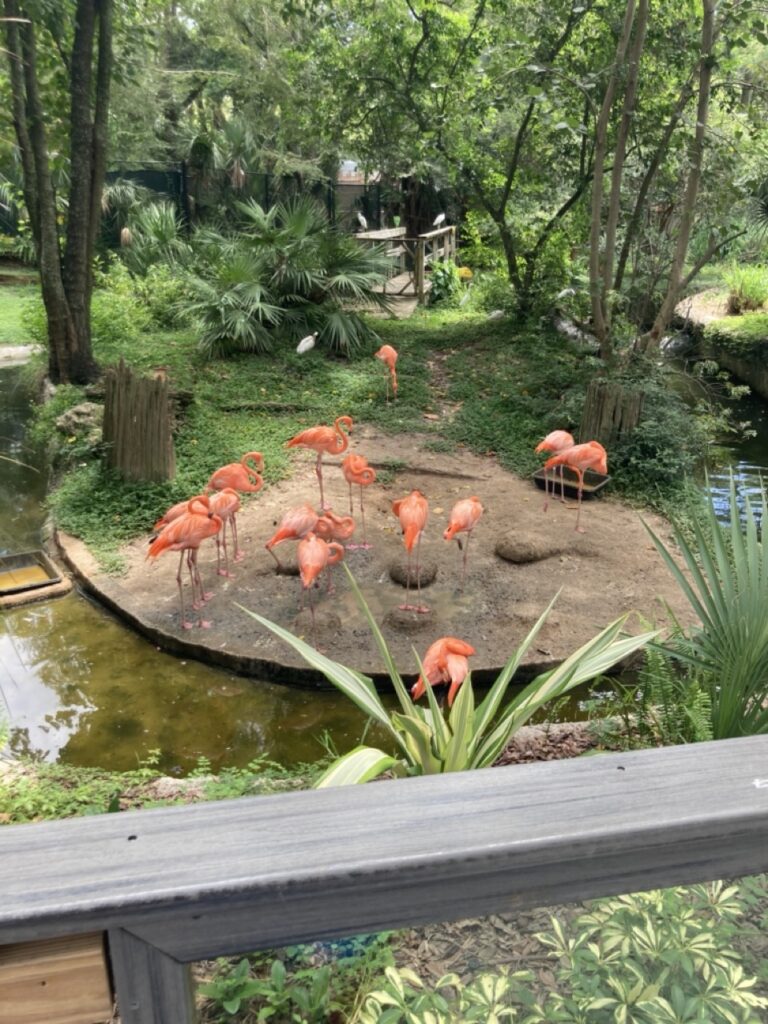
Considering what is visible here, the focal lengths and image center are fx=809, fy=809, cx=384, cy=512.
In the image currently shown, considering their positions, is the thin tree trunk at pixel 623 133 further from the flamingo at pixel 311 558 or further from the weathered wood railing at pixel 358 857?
the weathered wood railing at pixel 358 857

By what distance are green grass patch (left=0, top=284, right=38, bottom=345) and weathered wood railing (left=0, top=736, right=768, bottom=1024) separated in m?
10.5

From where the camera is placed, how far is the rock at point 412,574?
487cm

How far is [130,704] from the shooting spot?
4.05 meters

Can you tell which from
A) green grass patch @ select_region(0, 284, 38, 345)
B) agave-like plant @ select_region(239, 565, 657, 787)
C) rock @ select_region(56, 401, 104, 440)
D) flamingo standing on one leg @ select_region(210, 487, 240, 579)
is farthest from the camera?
green grass patch @ select_region(0, 284, 38, 345)

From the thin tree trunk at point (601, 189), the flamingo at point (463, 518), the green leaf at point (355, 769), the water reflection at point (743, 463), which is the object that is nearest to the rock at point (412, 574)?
the flamingo at point (463, 518)

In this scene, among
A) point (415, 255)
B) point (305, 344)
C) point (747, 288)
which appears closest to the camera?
point (305, 344)

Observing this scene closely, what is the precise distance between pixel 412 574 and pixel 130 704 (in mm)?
1756

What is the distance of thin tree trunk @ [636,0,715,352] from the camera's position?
20.6ft

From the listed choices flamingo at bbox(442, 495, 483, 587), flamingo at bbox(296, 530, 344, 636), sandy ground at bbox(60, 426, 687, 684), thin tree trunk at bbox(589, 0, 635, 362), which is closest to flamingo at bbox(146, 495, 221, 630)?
sandy ground at bbox(60, 426, 687, 684)

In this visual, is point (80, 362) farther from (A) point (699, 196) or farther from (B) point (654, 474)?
(A) point (699, 196)

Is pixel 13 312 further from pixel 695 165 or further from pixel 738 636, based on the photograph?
pixel 738 636

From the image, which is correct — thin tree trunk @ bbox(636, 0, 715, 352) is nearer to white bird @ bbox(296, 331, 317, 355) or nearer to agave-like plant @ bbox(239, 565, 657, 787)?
white bird @ bbox(296, 331, 317, 355)

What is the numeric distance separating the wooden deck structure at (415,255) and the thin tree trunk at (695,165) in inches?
188

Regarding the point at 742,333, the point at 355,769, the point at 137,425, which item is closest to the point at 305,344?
the point at 137,425
